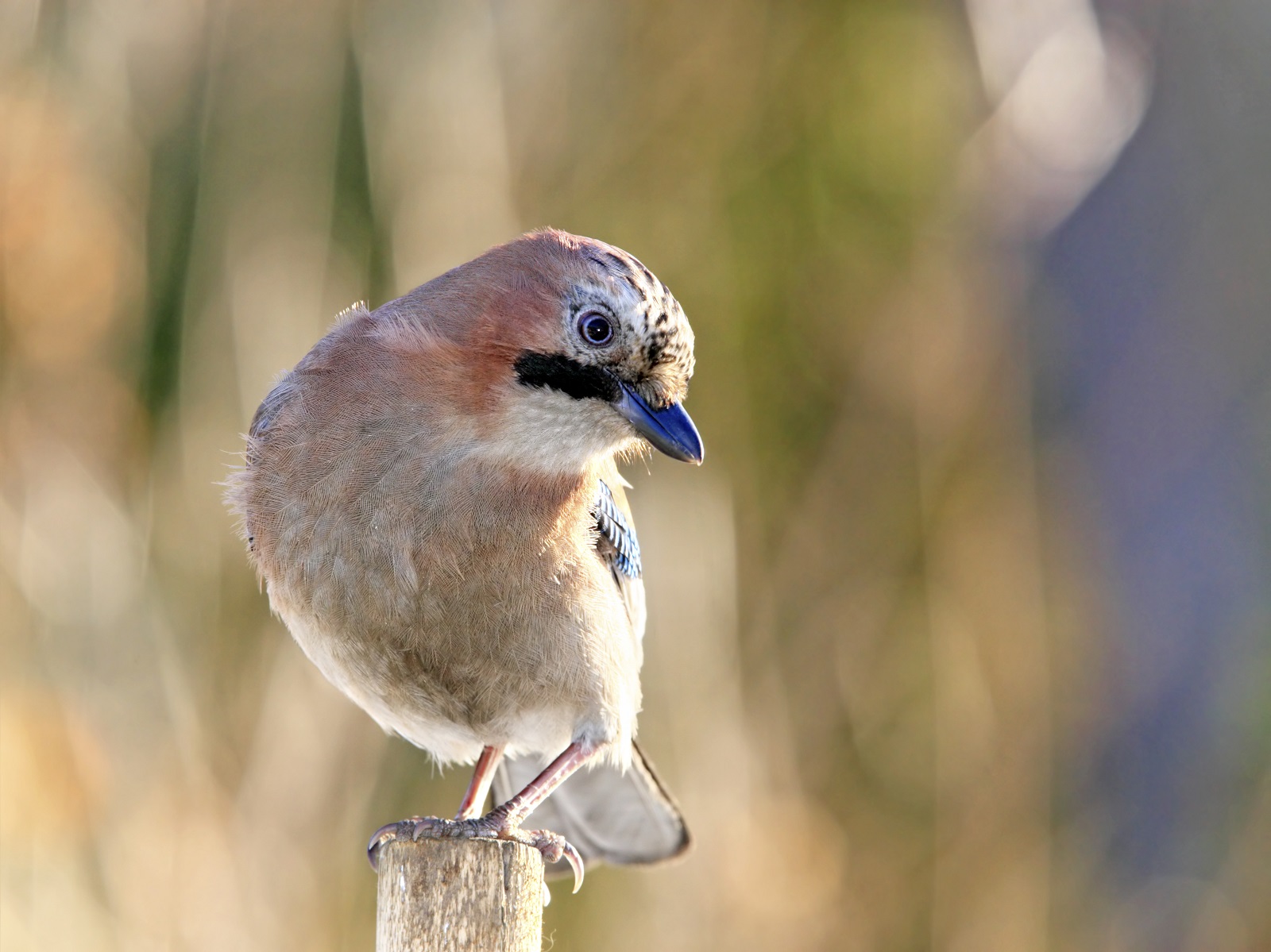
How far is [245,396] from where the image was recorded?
431 centimetres

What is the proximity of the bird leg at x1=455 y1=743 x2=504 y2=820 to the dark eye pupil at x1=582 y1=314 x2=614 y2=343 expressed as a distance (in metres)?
1.15

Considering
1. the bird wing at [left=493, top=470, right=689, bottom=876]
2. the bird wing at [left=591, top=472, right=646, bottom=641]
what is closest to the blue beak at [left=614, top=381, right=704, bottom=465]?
the bird wing at [left=591, top=472, right=646, bottom=641]

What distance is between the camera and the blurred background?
13.8 feet

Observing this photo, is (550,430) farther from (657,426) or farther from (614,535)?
(614,535)

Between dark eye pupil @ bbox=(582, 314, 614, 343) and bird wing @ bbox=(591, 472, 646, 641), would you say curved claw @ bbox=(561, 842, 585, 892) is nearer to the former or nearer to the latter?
bird wing @ bbox=(591, 472, 646, 641)

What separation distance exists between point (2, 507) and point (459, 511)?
2.06 meters

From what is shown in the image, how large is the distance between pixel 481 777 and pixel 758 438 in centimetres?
207

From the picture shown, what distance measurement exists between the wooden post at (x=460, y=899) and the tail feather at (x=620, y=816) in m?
1.17

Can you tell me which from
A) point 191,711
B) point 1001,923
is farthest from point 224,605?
point 1001,923

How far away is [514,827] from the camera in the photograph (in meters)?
2.78

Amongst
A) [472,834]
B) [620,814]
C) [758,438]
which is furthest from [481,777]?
[758,438]

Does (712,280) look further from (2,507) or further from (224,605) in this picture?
(2,507)

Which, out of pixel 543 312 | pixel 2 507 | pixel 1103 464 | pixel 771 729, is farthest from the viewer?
pixel 1103 464

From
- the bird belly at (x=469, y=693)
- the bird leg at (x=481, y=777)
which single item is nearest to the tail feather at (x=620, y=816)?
the bird leg at (x=481, y=777)
